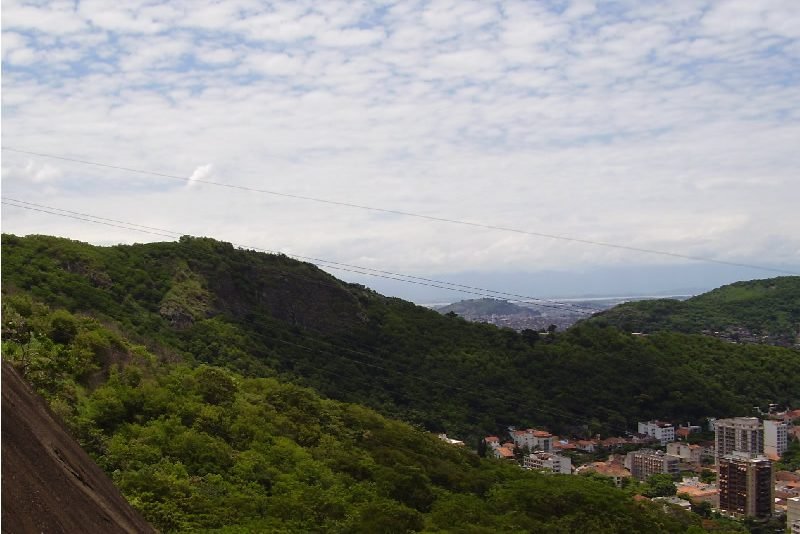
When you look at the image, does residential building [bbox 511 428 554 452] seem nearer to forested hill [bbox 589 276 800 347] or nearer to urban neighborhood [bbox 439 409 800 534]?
urban neighborhood [bbox 439 409 800 534]

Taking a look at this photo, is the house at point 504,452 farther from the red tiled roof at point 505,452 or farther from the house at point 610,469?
the house at point 610,469

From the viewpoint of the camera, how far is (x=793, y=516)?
44.0m

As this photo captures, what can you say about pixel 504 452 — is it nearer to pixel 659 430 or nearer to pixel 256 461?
pixel 659 430

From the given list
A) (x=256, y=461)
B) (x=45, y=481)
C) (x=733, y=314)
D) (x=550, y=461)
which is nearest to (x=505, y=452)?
(x=550, y=461)

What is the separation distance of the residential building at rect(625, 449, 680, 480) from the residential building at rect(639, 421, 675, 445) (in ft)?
22.5

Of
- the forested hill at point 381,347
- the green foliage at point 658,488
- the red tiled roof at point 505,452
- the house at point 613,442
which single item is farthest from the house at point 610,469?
the forested hill at point 381,347

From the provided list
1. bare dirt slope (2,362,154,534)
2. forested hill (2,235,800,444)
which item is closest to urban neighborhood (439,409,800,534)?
forested hill (2,235,800,444)

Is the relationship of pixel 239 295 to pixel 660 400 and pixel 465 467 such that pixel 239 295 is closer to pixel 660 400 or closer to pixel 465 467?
pixel 465 467

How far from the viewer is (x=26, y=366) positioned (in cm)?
1725

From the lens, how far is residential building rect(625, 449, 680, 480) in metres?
58.4

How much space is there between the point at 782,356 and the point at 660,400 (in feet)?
69.1

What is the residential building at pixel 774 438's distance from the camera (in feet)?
215

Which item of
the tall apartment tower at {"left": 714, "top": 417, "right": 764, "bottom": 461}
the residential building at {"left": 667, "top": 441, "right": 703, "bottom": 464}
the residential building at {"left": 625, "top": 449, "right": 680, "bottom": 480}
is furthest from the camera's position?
the residential building at {"left": 667, "top": 441, "right": 703, "bottom": 464}

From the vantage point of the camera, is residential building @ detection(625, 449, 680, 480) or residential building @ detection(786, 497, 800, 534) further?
residential building @ detection(625, 449, 680, 480)
